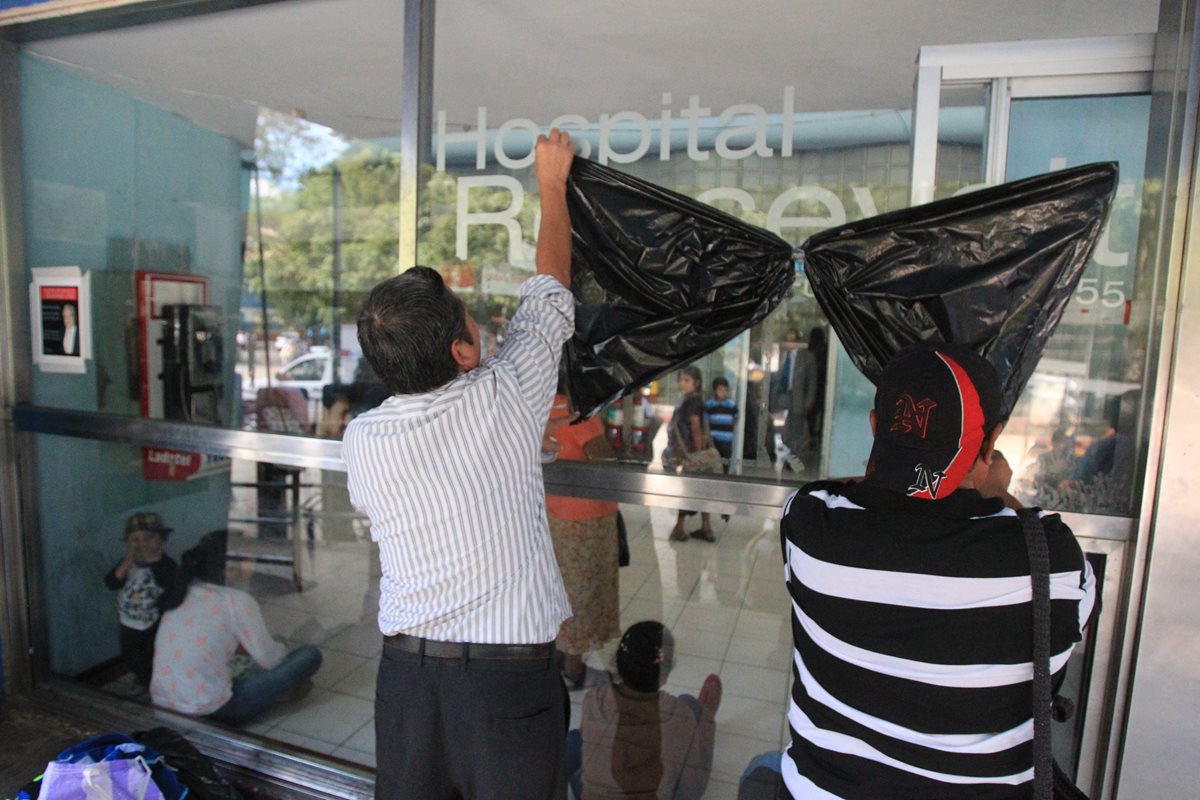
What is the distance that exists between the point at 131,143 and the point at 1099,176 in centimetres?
417

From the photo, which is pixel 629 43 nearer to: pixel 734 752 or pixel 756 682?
pixel 756 682

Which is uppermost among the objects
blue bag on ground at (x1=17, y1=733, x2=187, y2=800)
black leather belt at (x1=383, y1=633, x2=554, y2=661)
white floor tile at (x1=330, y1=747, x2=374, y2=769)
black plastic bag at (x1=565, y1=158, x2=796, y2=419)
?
black plastic bag at (x1=565, y1=158, x2=796, y2=419)

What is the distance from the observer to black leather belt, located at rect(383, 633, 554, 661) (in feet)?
5.21

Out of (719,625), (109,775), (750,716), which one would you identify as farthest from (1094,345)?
(109,775)

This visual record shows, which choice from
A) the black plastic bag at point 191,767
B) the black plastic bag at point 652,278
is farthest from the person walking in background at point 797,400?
the black plastic bag at point 191,767

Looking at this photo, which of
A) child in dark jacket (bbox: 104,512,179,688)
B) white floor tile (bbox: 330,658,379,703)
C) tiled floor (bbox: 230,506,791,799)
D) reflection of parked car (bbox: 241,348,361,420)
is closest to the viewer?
tiled floor (bbox: 230,506,791,799)

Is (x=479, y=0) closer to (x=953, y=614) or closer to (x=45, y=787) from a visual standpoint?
(x=953, y=614)

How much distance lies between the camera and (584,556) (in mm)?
2729

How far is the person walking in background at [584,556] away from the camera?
2.58m

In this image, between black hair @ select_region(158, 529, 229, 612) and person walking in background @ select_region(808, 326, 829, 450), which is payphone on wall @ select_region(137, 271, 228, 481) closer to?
black hair @ select_region(158, 529, 229, 612)

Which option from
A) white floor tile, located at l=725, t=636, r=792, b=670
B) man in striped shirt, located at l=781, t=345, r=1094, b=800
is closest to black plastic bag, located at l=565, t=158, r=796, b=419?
man in striped shirt, located at l=781, t=345, r=1094, b=800

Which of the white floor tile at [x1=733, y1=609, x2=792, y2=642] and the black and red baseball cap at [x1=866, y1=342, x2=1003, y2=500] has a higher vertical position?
the black and red baseball cap at [x1=866, y1=342, x2=1003, y2=500]

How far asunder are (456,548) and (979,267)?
140 centimetres

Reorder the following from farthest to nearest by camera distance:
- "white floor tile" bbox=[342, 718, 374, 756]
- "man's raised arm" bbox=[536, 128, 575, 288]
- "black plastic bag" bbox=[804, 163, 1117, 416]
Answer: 1. "white floor tile" bbox=[342, 718, 374, 756]
2. "man's raised arm" bbox=[536, 128, 575, 288]
3. "black plastic bag" bbox=[804, 163, 1117, 416]
